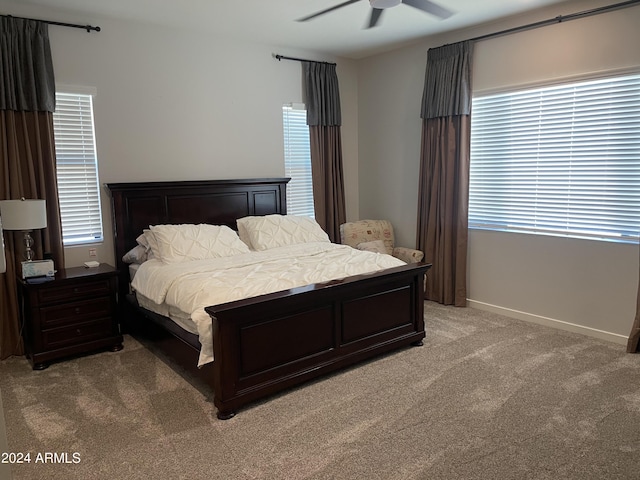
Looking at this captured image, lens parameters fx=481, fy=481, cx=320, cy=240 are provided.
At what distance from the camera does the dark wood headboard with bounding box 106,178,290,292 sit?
13.9 ft

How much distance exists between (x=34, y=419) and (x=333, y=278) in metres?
2.06

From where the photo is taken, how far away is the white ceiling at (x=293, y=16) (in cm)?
377

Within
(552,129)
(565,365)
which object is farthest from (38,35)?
(565,365)

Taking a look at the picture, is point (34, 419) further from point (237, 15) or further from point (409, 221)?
point (409, 221)

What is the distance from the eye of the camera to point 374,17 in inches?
161

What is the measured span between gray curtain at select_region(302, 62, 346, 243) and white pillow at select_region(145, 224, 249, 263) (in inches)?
59.6

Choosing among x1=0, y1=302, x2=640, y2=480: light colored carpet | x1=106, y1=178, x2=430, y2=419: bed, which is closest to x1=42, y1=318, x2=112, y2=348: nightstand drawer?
x1=0, y1=302, x2=640, y2=480: light colored carpet

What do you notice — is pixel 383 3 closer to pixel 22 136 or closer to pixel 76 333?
pixel 22 136

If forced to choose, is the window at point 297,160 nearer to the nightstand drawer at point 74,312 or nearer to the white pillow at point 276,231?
→ the white pillow at point 276,231

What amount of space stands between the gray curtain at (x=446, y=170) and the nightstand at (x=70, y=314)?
3.11 metres

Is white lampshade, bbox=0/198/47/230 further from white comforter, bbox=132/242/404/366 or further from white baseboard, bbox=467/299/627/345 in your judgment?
white baseboard, bbox=467/299/627/345

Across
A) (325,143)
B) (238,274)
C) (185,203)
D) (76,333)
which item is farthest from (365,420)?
(325,143)

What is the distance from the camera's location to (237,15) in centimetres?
406

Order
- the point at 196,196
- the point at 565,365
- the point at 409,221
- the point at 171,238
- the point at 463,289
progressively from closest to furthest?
the point at 565,365
the point at 171,238
the point at 196,196
the point at 463,289
the point at 409,221
